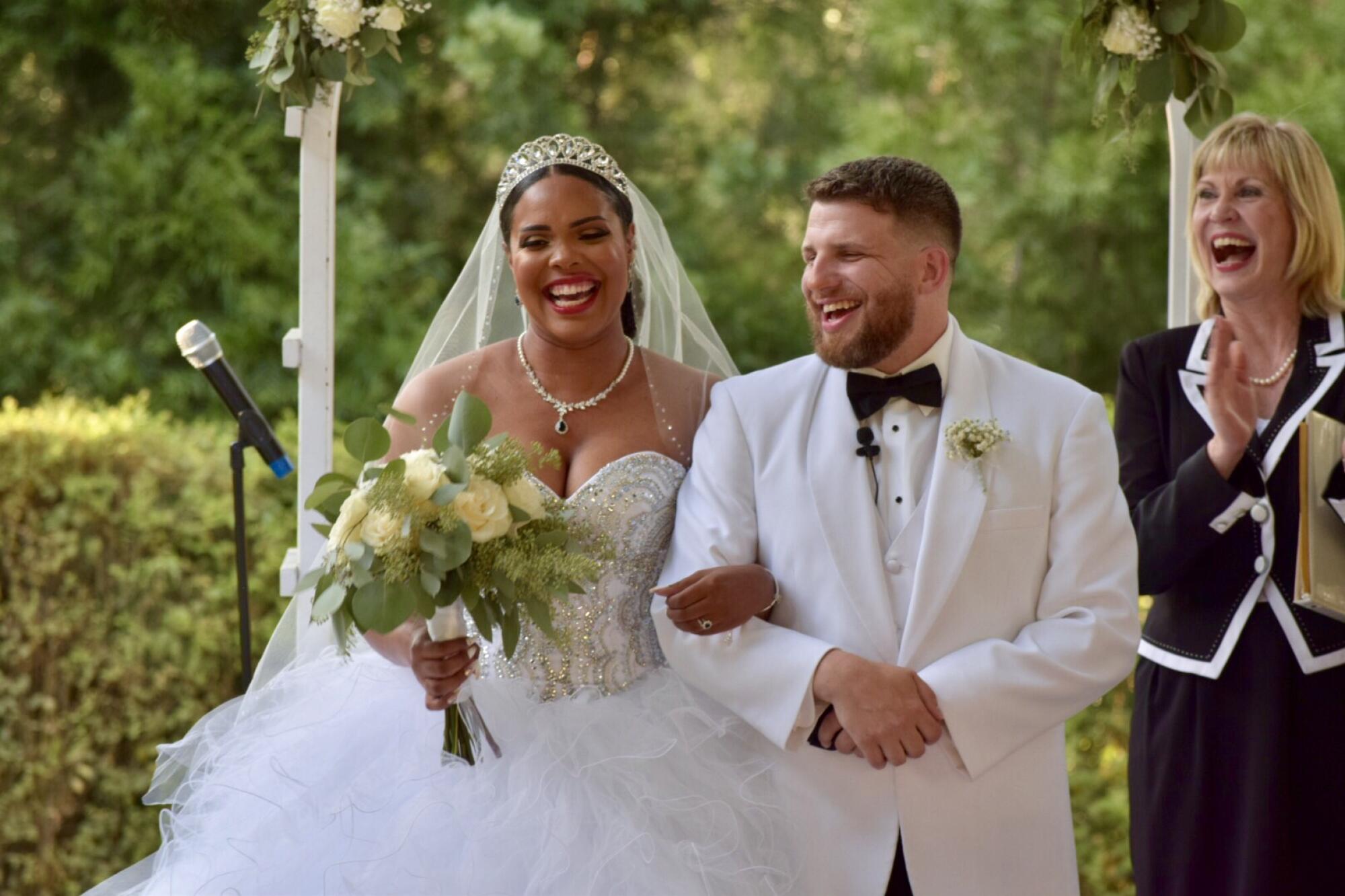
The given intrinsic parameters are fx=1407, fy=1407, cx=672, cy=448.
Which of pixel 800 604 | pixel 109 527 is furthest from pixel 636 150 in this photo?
pixel 800 604

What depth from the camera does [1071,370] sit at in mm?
7254

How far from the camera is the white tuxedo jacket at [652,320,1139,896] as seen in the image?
2.72 metres

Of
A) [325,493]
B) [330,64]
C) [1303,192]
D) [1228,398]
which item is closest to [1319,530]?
[1228,398]

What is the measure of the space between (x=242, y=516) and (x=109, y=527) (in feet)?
6.51

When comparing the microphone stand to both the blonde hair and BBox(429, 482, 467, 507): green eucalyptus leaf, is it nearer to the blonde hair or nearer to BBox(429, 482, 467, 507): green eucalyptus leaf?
BBox(429, 482, 467, 507): green eucalyptus leaf

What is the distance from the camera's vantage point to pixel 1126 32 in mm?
3607

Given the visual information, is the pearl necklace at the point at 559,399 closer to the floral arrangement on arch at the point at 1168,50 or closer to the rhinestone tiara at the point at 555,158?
the rhinestone tiara at the point at 555,158

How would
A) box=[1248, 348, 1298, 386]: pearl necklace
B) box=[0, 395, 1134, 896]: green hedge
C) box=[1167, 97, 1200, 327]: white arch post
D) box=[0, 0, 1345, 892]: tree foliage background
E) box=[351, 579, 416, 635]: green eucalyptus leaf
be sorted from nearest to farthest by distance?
1. box=[351, 579, 416, 635]: green eucalyptus leaf
2. box=[1248, 348, 1298, 386]: pearl necklace
3. box=[1167, 97, 1200, 327]: white arch post
4. box=[0, 395, 1134, 896]: green hedge
5. box=[0, 0, 1345, 892]: tree foliage background

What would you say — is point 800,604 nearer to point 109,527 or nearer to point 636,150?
point 109,527

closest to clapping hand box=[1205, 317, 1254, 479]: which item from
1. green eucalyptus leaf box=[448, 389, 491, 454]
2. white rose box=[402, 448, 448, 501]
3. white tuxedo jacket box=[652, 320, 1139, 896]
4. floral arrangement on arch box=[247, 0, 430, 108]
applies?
white tuxedo jacket box=[652, 320, 1139, 896]

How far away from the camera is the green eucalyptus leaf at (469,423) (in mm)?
A: 2697

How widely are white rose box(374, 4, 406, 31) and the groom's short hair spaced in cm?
123

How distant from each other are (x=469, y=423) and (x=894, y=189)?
3.20 ft

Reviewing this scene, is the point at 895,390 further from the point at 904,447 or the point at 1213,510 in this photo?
the point at 1213,510
